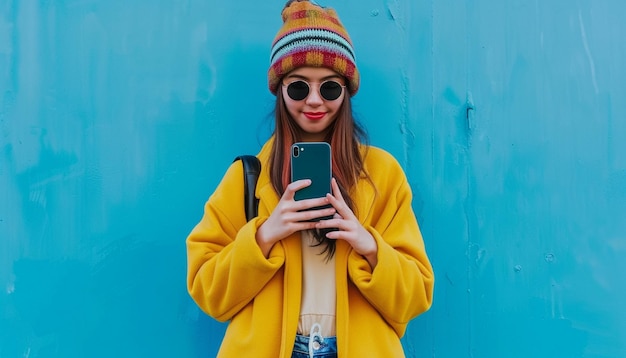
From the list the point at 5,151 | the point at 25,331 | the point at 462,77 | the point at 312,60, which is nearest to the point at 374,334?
the point at 312,60

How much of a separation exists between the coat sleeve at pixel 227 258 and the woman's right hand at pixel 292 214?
0.06m

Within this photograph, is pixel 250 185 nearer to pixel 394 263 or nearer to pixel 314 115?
pixel 314 115

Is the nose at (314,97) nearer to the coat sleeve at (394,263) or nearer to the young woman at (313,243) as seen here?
the young woman at (313,243)

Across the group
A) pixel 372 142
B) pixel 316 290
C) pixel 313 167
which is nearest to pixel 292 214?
pixel 313 167

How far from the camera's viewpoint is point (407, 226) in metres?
1.60

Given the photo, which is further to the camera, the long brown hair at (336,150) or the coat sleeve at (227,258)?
the long brown hair at (336,150)

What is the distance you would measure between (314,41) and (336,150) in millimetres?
312

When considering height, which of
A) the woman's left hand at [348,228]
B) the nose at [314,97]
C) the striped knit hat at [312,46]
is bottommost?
the woman's left hand at [348,228]

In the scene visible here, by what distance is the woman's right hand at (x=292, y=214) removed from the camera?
143 centimetres

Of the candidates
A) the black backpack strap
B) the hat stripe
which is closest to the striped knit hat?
the hat stripe

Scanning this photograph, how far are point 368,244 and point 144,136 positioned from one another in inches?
37.1

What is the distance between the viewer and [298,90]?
5.11 feet

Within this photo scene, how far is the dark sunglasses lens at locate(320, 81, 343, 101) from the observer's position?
1.56m

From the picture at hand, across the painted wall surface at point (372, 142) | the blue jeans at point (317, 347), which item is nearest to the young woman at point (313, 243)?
the blue jeans at point (317, 347)
